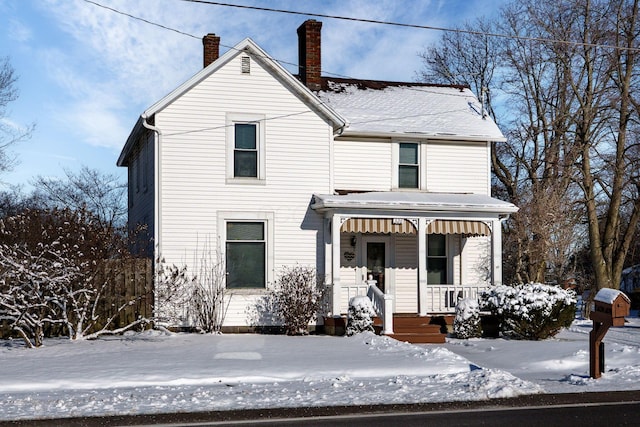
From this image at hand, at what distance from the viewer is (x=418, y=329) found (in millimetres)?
19875

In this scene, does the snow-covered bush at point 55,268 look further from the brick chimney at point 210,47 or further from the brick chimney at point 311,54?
the brick chimney at point 311,54

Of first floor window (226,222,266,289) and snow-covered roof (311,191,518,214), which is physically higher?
snow-covered roof (311,191,518,214)

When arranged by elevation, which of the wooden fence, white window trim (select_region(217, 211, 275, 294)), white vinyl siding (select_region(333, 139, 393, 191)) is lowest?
the wooden fence

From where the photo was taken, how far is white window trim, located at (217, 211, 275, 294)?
20.3m

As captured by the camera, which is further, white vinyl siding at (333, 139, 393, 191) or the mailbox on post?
white vinyl siding at (333, 139, 393, 191)

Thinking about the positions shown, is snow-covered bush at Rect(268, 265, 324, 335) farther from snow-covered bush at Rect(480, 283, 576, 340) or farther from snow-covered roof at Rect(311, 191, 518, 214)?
snow-covered bush at Rect(480, 283, 576, 340)

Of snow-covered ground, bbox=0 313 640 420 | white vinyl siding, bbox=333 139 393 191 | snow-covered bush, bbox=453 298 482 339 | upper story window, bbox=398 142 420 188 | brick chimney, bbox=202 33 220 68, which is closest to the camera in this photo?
snow-covered ground, bbox=0 313 640 420

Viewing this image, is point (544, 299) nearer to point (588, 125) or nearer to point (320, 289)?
point (320, 289)

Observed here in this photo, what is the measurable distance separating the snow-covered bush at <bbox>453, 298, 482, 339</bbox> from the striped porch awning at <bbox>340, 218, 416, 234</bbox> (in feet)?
7.88

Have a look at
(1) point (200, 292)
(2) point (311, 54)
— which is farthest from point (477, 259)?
(1) point (200, 292)

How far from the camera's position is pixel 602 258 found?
33.3m

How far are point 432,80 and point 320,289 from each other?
22.6 m

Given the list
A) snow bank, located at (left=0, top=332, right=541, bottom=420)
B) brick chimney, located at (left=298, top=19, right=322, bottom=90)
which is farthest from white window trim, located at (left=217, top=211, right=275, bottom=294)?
brick chimney, located at (left=298, top=19, right=322, bottom=90)

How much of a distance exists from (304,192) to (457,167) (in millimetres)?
4733
